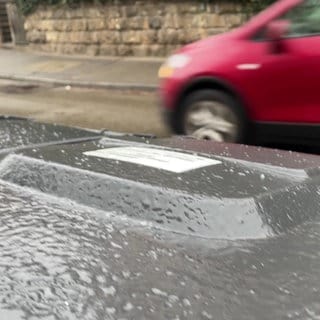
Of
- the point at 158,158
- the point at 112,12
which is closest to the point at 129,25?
the point at 112,12

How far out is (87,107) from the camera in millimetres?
11281

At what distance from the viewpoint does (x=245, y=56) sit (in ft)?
20.9

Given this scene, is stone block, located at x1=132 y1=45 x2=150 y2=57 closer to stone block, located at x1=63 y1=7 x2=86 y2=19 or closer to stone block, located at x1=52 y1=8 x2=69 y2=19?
stone block, located at x1=63 y1=7 x2=86 y2=19

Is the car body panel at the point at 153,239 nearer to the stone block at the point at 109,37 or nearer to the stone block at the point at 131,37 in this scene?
the stone block at the point at 131,37

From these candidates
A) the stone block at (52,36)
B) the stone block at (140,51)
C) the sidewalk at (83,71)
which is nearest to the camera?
the sidewalk at (83,71)

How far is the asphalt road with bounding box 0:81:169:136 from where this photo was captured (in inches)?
378

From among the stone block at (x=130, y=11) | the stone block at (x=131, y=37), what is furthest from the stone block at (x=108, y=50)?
the stone block at (x=130, y=11)

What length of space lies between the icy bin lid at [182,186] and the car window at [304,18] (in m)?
3.79

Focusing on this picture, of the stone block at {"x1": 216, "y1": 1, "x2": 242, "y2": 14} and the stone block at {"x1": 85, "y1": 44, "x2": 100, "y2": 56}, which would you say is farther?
the stone block at {"x1": 85, "y1": 44, "x2": 100, "y2": 56}

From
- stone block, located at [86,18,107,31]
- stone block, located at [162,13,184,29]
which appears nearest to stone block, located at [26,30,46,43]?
stone block, located at [86,18,107,31]

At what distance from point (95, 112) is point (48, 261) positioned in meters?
9.14

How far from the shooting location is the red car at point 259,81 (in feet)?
20.1

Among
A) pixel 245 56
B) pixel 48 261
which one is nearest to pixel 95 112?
pixel 245 56

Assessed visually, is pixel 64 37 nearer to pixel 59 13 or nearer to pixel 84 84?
pixel 59 13
